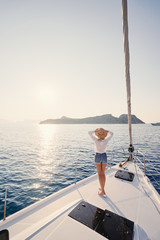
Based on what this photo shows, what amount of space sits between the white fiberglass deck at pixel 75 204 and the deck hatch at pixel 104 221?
12 centimetres

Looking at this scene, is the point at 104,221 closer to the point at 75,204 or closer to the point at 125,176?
the point at 75,204

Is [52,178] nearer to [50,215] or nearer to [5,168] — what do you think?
[5,168]

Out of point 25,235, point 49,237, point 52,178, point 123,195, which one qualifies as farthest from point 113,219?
point 52,178

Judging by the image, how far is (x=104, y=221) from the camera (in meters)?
2.82

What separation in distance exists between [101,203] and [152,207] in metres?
1.52

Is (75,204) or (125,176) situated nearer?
(75,204)

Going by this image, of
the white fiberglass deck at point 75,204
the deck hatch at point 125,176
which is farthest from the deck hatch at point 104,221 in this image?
the deck hatch at point 125,176

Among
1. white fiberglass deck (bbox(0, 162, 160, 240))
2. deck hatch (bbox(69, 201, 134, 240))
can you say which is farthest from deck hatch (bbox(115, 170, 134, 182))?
deck hatch (bbox(69, 201, 134, 240))

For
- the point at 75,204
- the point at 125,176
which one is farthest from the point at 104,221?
the point at 125,176

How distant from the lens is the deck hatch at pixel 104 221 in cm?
249

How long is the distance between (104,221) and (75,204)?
0.92m

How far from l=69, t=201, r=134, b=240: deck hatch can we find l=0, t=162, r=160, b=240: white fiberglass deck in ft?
Result: 0.41

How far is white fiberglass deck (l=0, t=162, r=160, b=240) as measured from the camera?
2.46m

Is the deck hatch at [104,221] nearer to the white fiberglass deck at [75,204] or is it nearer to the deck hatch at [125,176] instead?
the white fiberglass deck at [75,204]
